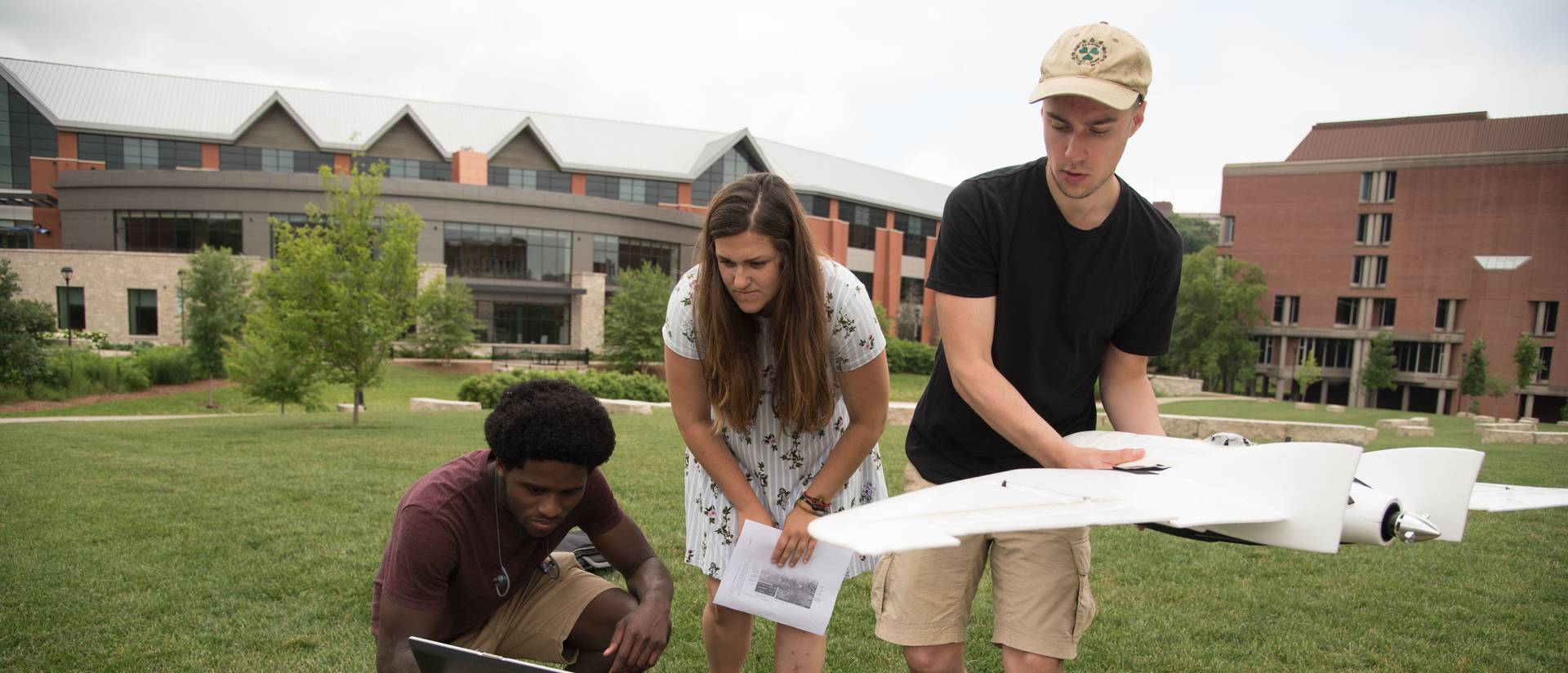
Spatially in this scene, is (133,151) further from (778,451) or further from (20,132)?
(778,451)

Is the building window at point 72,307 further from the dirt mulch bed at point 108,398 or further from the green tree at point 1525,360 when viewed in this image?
the green tree at point 1525,360

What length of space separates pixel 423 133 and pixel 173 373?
1001 inches

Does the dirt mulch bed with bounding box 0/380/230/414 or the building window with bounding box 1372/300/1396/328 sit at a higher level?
the building window with bounding box 1372/300/1396/328

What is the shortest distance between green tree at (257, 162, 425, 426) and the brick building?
77.3 ft

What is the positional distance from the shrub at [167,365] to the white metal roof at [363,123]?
20.6m

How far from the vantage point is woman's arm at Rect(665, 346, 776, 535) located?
2.80 m

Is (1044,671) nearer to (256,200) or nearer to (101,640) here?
(101,640)

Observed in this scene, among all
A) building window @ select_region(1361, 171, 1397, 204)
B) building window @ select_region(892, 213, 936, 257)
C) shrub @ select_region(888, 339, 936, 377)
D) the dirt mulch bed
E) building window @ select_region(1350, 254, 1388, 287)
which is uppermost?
building window @ select_region(1361, 171, 1397, 204)

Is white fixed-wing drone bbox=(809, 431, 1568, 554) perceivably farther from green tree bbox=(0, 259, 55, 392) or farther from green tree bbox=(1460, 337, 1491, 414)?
green tree bbox=(1460, 337, 1491, 414)

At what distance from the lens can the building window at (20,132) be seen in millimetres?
45125

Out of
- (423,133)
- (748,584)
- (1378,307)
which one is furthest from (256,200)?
(1378,307)

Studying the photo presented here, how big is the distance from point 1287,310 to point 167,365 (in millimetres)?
58500

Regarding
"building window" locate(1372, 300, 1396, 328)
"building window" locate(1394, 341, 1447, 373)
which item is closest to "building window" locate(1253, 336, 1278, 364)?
"building window" locate(1372, 300, 1396, 328)

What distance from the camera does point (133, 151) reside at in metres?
44.3
